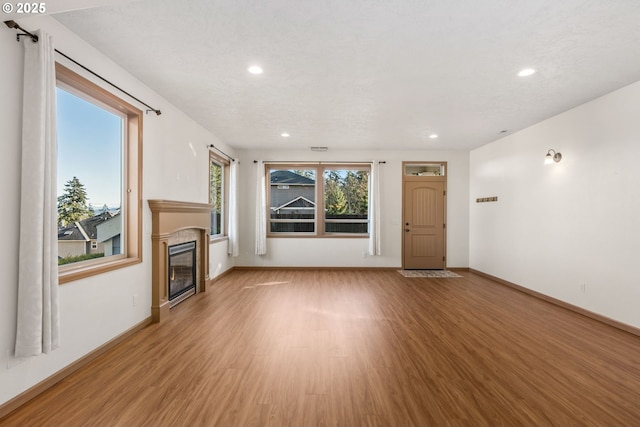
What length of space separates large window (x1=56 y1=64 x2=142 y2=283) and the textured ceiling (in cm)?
45

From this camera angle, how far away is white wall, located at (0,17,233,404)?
1913mm

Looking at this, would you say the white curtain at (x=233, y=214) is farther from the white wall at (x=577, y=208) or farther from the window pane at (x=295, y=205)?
the white wall at (x=577, y=208)

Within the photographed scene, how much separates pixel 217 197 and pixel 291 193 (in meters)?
1.66

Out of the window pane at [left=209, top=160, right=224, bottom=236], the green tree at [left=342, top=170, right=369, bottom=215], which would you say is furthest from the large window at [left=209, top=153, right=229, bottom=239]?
the green tree at [left=342, top=170, right=369, bottom=215]

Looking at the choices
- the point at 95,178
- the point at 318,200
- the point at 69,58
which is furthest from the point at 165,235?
the point at 318,200

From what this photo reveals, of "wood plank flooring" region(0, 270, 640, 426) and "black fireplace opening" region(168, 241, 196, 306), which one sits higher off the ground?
"black fireplace opening" region(168, 241, 196, 306)

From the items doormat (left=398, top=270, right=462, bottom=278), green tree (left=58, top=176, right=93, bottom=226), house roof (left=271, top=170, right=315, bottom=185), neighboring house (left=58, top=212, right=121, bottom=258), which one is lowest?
doormat (left=398, top=270, right=462, bottom=278)

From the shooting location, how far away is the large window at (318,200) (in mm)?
6898

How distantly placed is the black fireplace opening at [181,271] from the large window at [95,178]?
0.84m

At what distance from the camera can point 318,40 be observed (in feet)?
8.04

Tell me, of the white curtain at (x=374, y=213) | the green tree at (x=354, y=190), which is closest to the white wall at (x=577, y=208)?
the white curtain at (x=374, y=213)

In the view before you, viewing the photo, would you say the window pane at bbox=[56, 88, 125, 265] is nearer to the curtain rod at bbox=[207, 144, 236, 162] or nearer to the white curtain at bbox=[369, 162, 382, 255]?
the curtain rod at bbox=[207, 144, 236, 162]

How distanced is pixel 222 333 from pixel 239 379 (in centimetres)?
100

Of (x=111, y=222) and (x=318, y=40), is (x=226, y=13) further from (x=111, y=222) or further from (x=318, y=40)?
(x=111, y=222)
